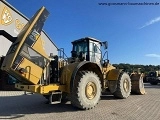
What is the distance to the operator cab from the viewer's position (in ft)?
36.9

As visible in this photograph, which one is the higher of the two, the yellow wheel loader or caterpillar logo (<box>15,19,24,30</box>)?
caterpillar logo (<box>15,19,24,30</box>)

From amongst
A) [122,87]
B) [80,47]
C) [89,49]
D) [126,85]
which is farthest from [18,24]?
[122,87]

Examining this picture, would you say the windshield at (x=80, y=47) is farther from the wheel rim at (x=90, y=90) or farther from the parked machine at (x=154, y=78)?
the parked machine at (x=154, y=78)

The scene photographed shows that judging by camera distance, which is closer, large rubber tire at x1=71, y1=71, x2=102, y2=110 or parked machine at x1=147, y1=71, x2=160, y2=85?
large rubber tire at x1=71, y1=71, x2=102, y2=110

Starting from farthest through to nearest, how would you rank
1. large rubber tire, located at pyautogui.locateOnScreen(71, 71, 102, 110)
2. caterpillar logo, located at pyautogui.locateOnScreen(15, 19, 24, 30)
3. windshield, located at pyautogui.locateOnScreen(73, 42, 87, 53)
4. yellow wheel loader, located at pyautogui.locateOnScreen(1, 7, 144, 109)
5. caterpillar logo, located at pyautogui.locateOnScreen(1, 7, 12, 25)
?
caterpillar logo, located at pyautogui.locateOnScreen(15, 19, 24, 30) → caterpillar logo, located at pyautogui.locateOnScreen(1, 7, 12, 25) → windshield, located at pyautogui.locateOnScreen(73, 42, 87, 53) → large rubber tire, located at pyautogui.locateOnScreen(71, 71, 102, 110) → yellow wheel loader, located at pyautogui.locateOnScreen(1, 7, 144, 109)

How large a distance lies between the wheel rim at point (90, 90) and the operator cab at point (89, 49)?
1.94 meters

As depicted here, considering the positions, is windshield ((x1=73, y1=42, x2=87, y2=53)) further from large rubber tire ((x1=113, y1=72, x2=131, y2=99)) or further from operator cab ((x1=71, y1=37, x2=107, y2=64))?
large rubber tire ((x1=113, y1=72, x2=131, y2=99))

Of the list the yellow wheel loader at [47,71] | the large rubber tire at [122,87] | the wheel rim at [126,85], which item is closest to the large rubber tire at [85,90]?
the yellow wheel loader at [47,71]

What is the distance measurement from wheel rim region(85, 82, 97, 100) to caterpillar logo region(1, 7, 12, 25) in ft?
43.2

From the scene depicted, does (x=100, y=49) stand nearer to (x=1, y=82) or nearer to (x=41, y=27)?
(x=41, y=27)

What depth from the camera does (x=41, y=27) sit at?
8.17m

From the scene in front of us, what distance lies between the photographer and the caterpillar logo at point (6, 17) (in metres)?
20.0

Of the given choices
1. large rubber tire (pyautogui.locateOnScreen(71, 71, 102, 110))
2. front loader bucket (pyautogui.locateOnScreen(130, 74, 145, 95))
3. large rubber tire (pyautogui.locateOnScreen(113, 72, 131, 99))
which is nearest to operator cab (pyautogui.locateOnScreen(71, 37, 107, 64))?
large rubber tire (pyautogui.locateOnScreen(113, 72, 131, 99))

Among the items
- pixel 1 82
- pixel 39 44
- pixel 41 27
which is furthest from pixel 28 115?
pixel 1 82
